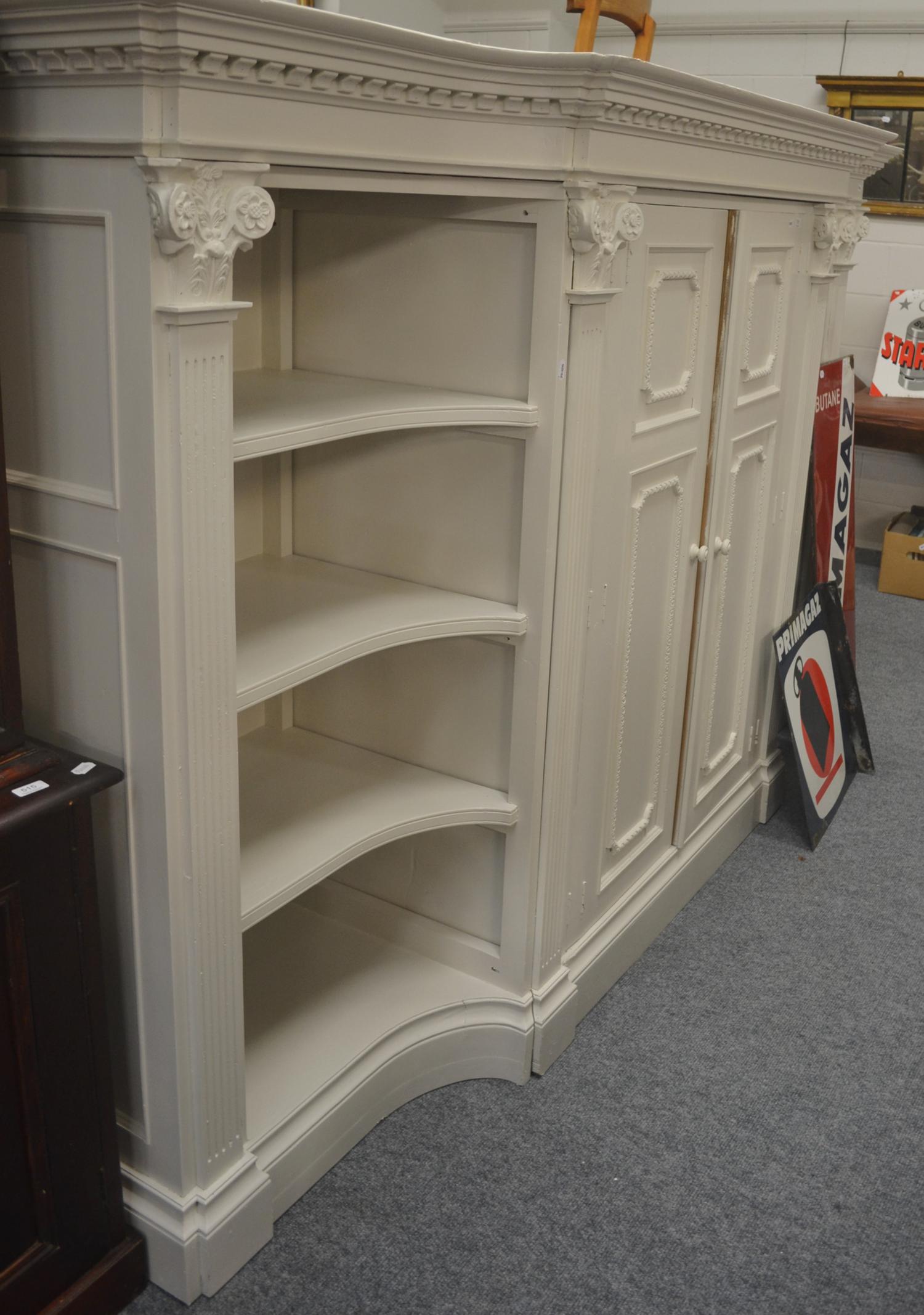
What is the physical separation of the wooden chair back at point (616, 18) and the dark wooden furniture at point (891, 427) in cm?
285

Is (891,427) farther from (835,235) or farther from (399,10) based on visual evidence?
(399,10)

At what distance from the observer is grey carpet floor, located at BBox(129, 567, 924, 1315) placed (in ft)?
5.84

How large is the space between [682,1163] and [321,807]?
84 cm

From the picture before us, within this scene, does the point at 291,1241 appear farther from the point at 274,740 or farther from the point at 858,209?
the point at 858,209

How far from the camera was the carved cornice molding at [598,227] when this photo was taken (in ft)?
5.82

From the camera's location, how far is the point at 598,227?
1799 millimetres

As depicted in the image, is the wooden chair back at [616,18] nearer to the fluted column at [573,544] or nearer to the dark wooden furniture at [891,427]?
the fluted column at [573,544]

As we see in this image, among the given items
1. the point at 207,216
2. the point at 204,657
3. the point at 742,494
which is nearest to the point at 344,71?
the point at 207,216

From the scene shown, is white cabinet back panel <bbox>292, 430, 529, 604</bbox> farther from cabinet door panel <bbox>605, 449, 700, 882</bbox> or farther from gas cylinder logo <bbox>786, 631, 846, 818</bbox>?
gas cylinder logo <bbox>786, 631, 846, 818</bbox>

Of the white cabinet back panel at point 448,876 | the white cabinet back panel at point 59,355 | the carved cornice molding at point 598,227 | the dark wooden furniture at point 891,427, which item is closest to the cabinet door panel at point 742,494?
the carved cornice molding at point 598,227

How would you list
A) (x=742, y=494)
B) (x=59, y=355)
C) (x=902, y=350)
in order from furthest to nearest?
(x=902, y=350) → (x=742, y=494) → (x=59, y=355)

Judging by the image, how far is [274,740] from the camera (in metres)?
2.25

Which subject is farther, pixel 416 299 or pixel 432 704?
pixel 432 704

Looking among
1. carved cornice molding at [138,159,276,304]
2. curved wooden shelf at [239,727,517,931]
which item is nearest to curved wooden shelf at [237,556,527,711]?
curved wooden shelf at [239,727,517,931]
